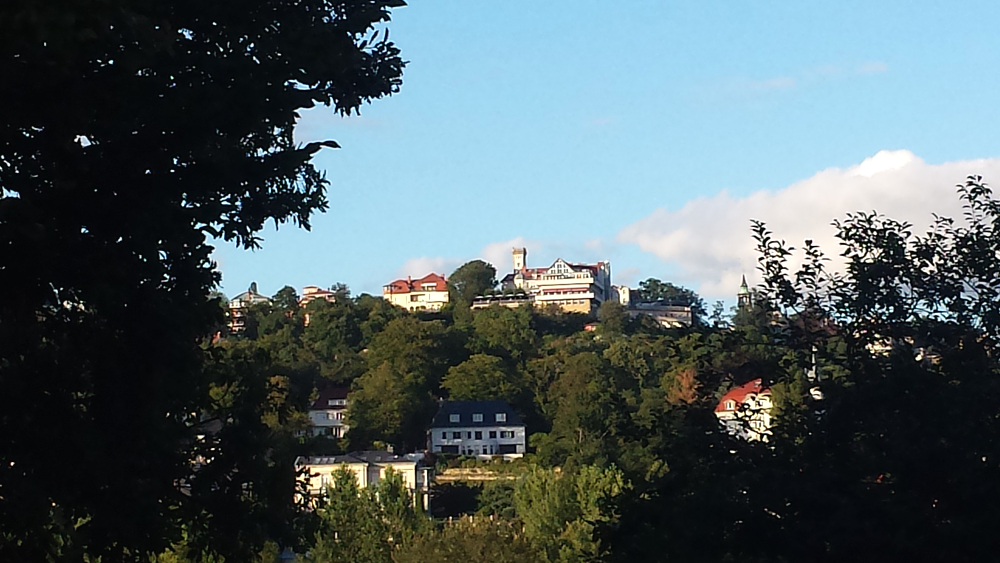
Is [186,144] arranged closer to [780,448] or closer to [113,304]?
[113,304]

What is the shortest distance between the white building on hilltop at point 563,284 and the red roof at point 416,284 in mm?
7093

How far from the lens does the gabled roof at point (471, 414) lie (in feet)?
271

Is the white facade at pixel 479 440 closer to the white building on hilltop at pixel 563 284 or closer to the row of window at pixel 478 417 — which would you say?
the row of window at pixel 478 417

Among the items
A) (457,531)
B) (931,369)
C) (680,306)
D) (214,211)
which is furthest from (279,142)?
(680,306)

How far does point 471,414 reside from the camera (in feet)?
270

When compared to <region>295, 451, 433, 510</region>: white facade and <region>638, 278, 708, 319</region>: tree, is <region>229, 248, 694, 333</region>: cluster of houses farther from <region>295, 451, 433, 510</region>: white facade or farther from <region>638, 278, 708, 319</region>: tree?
<region>295, 451, 433, 510</region>: white facade

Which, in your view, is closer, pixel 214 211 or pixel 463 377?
pixel 214 211

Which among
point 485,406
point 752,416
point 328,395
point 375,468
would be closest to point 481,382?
point 485,406

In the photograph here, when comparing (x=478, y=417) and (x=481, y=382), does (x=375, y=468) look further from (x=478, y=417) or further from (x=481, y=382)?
(x=481, y=382)

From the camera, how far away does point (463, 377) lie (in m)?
88.6

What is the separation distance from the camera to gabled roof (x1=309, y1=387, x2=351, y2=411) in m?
91.4

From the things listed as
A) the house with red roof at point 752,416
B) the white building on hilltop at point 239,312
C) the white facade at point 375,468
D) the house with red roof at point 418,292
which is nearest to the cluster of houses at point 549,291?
the house with red roof at point 418,292

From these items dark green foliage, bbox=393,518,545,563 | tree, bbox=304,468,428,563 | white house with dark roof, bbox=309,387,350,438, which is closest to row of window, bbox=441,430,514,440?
white house with dark roof, bbox=309,387,350,438

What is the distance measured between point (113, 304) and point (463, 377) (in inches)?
3126
